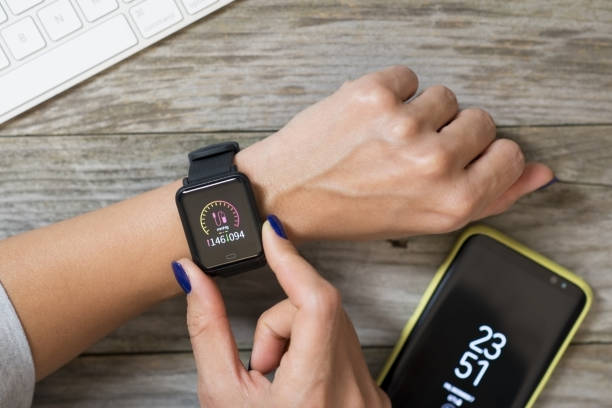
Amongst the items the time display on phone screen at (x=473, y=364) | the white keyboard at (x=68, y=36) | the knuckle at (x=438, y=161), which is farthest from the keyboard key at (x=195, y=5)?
the time display on phone screen at (x=473, y=364)

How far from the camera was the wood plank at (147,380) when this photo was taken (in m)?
0.81

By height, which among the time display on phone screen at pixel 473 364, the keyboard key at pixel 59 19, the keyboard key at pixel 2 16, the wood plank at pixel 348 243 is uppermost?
the keyboard key at pixel 2 16

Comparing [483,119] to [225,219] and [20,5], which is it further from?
[20,5]

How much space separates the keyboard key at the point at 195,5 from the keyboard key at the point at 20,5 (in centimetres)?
18

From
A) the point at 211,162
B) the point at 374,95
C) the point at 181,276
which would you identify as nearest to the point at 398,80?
the point at 374,95

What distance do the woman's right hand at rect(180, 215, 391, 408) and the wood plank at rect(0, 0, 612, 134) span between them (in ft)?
0.71

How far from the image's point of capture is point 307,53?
790mm

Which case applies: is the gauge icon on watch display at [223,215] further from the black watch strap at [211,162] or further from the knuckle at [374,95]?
the knuckle at [374,95]

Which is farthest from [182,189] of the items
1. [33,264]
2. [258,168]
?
[33,264]

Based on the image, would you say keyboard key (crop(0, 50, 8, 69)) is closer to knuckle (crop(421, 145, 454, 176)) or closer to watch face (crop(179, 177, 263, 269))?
watch face (crop(179, 177, 263, 269))

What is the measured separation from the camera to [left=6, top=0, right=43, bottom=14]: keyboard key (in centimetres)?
71

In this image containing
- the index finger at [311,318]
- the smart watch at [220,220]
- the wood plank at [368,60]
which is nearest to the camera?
the index finger at [311,318]

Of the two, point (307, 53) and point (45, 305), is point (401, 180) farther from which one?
point (45, 305)

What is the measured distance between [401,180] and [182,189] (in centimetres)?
26
